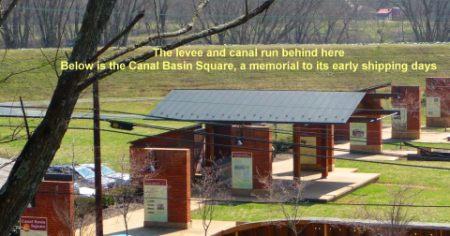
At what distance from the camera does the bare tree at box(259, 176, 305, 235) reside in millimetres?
21094

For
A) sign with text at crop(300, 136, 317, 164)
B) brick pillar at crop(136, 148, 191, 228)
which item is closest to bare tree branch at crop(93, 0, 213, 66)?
brick pillar at crop(136, 148, 191, 228)

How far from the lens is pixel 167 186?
74.8 feet

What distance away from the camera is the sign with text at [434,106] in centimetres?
4288

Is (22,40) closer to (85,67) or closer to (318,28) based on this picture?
(318,28)

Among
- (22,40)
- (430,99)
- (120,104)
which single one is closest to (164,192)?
(430,99)

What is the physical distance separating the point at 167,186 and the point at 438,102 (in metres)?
22.7

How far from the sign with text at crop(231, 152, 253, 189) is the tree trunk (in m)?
22.3

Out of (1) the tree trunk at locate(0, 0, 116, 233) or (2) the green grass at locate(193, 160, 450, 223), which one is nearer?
(1) the tree trunk at locate(0, 0, 116, 233)

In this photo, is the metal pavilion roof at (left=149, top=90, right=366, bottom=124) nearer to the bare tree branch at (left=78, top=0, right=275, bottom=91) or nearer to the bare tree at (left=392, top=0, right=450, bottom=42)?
the bare tree branch at (left=78, top=0, right=275, bottom=91)

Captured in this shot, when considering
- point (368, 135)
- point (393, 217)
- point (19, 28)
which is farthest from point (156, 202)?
point (19, 28)

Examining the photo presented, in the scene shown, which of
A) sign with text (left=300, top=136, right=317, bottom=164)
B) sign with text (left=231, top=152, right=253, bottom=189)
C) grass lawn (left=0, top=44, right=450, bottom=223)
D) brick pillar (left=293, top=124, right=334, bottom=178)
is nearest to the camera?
sign with text (left=231, top=152, right=253, bottom=189)

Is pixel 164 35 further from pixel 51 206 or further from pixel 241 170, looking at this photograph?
pixel 241 170

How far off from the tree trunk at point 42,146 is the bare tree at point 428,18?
253 feet

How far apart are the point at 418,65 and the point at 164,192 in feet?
127
